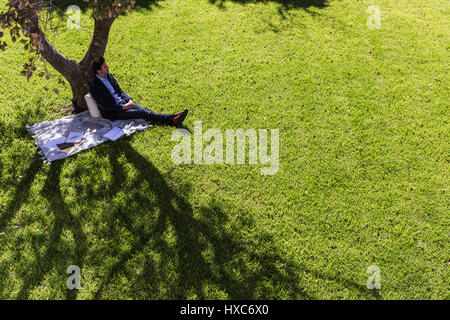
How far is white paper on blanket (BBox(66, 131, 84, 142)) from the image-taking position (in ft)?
23.6

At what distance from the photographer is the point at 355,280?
5.53 metres

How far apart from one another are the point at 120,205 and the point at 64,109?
11.4 feet

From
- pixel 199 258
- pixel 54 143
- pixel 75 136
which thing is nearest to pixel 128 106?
pixel 75 136

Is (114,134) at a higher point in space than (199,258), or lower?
higher

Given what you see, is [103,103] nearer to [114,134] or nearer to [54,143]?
[114,134]

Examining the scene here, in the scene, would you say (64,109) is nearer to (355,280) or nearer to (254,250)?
(254,250)

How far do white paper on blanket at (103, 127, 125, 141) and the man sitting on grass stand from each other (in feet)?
1.08

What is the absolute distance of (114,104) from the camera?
7.44 meters

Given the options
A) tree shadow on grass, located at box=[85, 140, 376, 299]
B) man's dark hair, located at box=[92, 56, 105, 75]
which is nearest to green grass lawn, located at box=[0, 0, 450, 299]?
tree shadow on grass, located at box=[85, 140, 376, 299]

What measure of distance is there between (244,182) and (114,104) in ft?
11.6

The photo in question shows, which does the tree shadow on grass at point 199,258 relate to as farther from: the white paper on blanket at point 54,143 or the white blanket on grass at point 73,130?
the white paper on blanket at point 54,143

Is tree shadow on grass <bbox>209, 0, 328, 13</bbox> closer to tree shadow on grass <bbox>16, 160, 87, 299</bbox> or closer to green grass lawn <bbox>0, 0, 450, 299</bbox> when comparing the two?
green grass lawn <bbox>0, 0, 450, 299</bbox>

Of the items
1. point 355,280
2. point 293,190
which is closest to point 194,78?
point 293,190

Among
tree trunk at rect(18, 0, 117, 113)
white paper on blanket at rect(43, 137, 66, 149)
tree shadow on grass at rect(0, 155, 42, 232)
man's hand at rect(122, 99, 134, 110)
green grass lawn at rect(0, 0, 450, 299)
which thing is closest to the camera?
green grass lawn at rect(0, 0, 450, 299)
